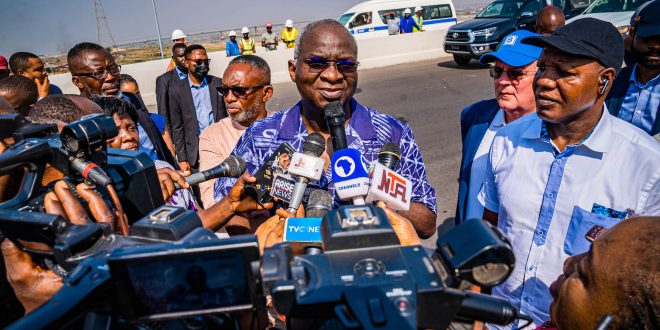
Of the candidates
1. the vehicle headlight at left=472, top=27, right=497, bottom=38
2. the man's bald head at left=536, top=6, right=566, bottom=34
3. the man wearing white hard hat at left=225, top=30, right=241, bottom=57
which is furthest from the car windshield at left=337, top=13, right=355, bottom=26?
the man's bald head at left=536, top=6, right=566, bottom=34

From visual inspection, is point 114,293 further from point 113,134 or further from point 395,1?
point 395,1

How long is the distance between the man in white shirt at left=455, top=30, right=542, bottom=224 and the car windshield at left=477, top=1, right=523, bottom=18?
35.7 ft

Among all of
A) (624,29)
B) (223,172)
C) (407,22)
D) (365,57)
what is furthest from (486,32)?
(223,172)

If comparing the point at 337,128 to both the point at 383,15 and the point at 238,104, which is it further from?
the point at 383,15

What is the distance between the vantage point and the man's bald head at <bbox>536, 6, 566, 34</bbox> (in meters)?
4.04

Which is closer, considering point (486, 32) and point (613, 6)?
point (613, 6)

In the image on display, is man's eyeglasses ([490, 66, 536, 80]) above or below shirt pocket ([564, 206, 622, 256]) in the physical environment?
above

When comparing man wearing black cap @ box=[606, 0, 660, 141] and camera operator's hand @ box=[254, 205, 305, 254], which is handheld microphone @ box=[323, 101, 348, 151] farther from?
man wearing black cap @ box=[606, 0, 660, 141]

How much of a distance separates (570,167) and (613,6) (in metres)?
9.48

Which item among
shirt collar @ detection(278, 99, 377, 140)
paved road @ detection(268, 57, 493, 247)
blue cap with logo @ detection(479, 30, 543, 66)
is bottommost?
paved road @ detection(268, 57, 493, 247)

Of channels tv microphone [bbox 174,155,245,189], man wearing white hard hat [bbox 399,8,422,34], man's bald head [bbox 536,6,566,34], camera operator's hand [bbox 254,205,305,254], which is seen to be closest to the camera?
camera operator's hand [bbox 254,205,305,254]

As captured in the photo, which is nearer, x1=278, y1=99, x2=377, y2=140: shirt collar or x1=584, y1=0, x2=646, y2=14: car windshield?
x1=278, y1=99, x2=377, y2=140: shirt collar

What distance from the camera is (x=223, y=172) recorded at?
5.95 feet

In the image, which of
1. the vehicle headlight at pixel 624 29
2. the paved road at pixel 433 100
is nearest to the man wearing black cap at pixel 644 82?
the paved road at pixel 433 100
